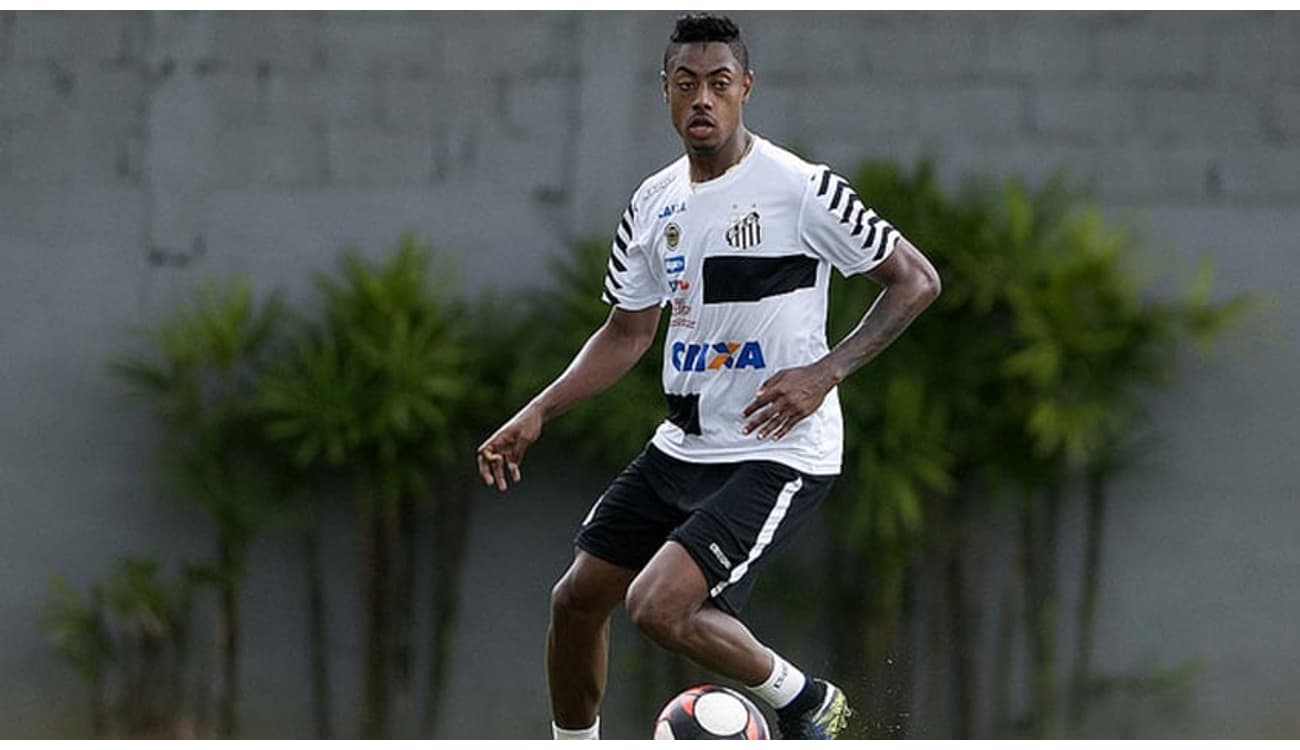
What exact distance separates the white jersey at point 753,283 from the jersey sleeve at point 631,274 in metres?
0.13

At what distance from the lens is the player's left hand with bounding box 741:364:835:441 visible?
17.1 feet

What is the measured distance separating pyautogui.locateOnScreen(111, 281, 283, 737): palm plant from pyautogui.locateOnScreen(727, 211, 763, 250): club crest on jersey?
13.5 ft

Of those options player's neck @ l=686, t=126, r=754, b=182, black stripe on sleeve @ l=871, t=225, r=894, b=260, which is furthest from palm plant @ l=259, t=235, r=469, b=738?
black stripe on sleeve @ l=871, t=225, r=894, b=260

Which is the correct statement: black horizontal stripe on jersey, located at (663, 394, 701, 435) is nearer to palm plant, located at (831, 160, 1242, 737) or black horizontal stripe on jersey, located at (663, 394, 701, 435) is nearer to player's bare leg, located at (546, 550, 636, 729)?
player's bare leg, located at (546, 550, 636, 729)

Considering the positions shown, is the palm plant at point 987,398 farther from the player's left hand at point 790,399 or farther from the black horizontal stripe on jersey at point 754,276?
the player's left hand at point 790,399

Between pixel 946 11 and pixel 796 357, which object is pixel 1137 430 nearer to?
pixel 946 11

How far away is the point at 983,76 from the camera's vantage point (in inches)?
361

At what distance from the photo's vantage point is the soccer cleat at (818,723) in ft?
18.1

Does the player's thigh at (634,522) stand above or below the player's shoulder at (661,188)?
below

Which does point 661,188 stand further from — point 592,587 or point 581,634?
point 581,634

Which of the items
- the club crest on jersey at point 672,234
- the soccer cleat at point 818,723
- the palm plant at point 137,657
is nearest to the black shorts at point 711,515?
the soccer cleat at point 818,723

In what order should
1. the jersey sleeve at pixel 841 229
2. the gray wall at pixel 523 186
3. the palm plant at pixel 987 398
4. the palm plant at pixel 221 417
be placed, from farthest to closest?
1. the gray wall at pixel 523 186
2. the palm plant at pixel 221 417
3. the palm plant at pixel 987 398
4. the jersey sleeve at pixel 841 229

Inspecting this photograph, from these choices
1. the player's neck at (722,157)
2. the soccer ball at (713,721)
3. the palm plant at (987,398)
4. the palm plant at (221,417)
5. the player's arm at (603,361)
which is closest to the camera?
the player's neck at (722,157)
